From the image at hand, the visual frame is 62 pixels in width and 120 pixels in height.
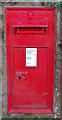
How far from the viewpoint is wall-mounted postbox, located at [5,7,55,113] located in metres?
1.80

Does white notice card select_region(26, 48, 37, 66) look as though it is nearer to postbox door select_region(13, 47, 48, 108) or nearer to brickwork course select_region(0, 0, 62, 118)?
postbox door select_region(13, 47, 48, 108)

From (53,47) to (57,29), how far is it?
30cm

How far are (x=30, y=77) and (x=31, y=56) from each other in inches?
14.0

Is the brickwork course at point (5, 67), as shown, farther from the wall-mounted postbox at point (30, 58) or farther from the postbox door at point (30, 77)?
the postbox door at point (30, 77)

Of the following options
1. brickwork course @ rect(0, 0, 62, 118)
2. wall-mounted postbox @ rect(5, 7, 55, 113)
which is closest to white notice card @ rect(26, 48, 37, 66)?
wall-mounted postbox @ rect(5, 7, 55, 113)

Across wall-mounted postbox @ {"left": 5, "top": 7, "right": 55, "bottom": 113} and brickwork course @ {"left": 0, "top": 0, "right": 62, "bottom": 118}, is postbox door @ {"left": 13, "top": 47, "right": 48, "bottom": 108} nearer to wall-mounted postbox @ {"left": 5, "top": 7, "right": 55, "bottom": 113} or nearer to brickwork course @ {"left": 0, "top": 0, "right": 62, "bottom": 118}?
wall-mounted postbox @ {"left": 5, "top": 7, "right": 55, "bottom": 113}

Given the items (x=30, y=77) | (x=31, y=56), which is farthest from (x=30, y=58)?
(x=30, y=77)

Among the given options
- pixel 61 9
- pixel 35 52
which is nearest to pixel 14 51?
pixel 35 52

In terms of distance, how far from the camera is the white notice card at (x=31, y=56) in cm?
186

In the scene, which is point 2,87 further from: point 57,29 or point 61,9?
point 61,9

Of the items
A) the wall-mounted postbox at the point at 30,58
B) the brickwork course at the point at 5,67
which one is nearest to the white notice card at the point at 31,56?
the wall-mounted postbox at the point at 30,58

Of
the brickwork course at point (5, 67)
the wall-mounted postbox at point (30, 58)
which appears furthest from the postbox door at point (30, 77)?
the brickwork course at point (5, 67)

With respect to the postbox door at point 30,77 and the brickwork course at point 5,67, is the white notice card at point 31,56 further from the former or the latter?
the brickwork course at point 5,67

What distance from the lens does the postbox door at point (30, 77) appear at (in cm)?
187
